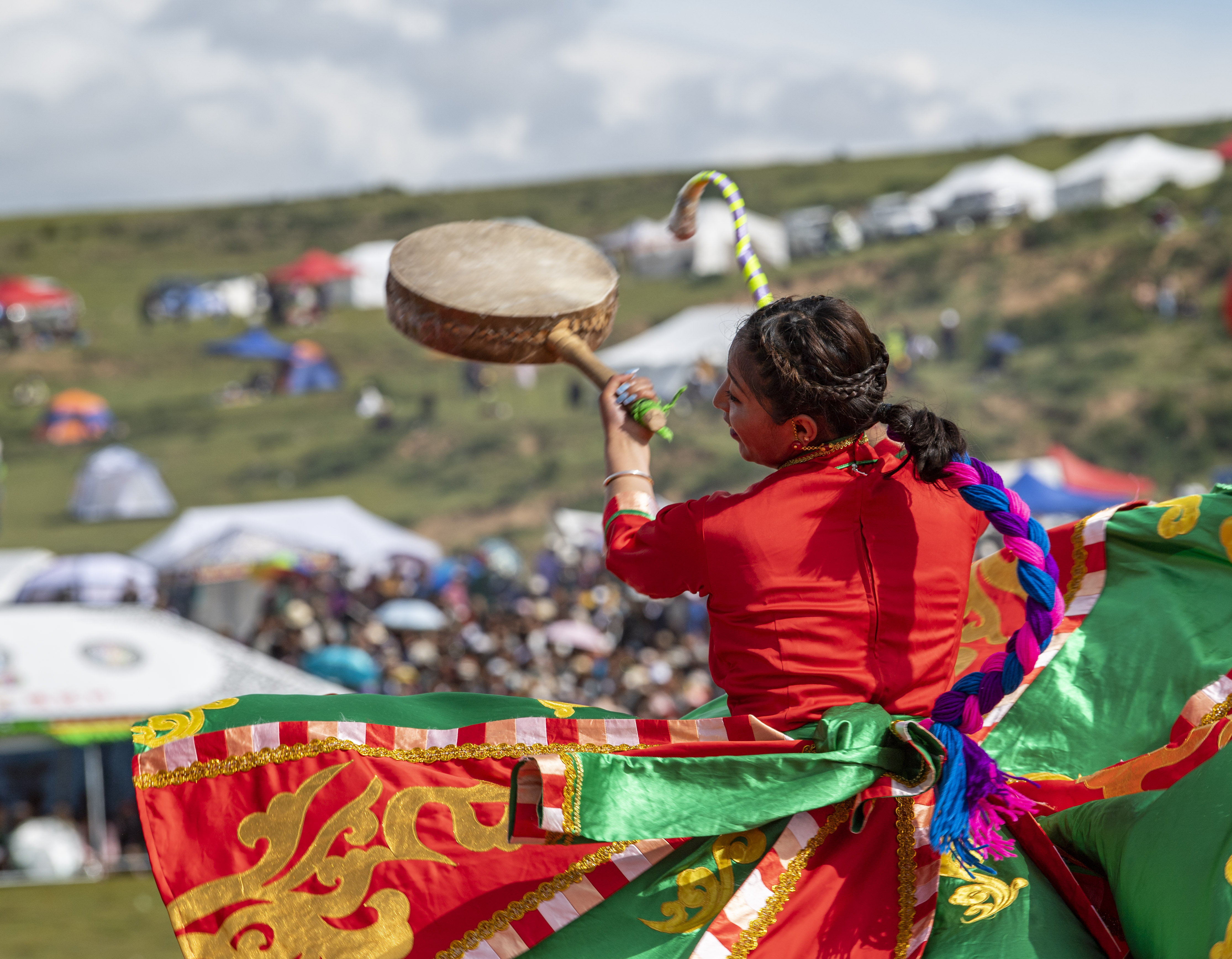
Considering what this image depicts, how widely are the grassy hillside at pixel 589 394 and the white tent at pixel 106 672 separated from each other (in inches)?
508

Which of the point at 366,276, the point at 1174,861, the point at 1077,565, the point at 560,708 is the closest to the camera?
the point at 1174,861

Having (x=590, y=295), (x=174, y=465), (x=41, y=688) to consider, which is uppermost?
(x=590, y=295)

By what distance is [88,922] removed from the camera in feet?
22.2

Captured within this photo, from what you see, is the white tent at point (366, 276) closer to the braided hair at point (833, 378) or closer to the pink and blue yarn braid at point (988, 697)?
the braided hair at point (833, 378)

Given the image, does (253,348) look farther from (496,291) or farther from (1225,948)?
(1225,948)

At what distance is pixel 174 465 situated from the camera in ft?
77.7

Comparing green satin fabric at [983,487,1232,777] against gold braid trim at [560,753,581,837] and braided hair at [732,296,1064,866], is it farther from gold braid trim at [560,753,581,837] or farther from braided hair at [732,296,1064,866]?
gold braid trim at [560,753,581,837]

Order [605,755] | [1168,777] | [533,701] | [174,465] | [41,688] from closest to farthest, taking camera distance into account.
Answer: [605,755], [1168,777], [533,701], [41,688], [174,465]

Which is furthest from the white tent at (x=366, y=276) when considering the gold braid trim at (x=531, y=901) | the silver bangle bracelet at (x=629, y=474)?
the gold braid trim at (x=531, y=901)

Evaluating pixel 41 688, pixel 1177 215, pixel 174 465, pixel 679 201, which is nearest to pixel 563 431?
pixel 174 465

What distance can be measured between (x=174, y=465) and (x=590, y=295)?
22.8 meters

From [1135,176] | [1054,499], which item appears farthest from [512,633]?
[1135,176]

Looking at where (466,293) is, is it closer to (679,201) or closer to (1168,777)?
(679,201)

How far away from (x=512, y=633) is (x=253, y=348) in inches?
649
